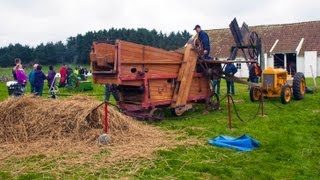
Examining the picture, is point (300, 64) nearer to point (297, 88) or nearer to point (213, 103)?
point (297, 88)

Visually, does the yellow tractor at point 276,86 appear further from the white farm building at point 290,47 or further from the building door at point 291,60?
the building door at point 291,60

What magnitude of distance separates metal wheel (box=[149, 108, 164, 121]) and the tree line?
185 feet

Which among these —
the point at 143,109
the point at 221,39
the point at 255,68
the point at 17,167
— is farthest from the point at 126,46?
the point at 221,39

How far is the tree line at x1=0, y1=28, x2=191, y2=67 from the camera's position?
231ft

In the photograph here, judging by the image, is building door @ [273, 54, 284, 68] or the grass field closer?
the grass field

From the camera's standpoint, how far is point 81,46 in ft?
236

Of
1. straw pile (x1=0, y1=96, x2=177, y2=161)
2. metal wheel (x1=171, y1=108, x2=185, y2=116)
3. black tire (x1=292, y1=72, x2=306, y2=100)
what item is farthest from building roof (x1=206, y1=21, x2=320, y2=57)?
straw pile (x1=0, y1=96, x2=177, y2=161)

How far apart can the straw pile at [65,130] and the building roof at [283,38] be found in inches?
1286

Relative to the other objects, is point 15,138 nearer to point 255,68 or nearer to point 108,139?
point 108,139

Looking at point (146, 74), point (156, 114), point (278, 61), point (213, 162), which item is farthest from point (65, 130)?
point (278, 61)

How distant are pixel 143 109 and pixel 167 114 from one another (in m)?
1.58

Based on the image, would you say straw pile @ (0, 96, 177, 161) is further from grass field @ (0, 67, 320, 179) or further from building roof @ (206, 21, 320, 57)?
building roof @ (206, 21, 320, 57)

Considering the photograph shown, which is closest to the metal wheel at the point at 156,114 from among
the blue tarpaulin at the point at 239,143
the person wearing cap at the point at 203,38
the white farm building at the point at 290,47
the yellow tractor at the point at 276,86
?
the person wearing cap at the point at 203,38

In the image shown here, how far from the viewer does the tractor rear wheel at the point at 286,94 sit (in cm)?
1623
